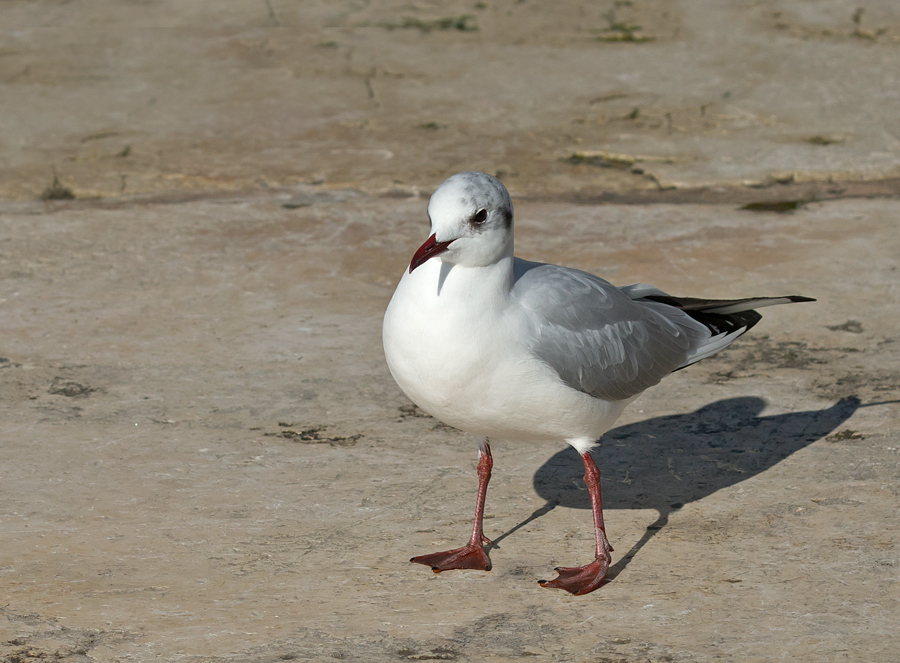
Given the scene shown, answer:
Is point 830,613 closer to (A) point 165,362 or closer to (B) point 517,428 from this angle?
(B) point 517,428

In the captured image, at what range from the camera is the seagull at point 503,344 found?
358cm

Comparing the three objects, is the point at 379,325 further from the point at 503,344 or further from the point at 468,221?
the point at 468,221

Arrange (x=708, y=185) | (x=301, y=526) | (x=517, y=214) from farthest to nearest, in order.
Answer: (x=708, y=185) → (x=517, y=214) → (x=301, y=526)

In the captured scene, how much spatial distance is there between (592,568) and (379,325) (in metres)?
2.36

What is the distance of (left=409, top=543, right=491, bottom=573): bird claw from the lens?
3.93 metres

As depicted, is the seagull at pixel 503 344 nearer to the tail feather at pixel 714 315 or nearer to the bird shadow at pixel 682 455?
the tail feather at pixel 714 315

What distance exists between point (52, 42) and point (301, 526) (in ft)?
25.5

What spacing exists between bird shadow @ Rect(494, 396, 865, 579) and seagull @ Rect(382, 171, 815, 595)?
0.49 m

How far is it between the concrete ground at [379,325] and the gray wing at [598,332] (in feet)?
1.91

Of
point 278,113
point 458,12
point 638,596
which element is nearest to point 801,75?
point 458,12

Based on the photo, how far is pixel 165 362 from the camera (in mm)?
5496

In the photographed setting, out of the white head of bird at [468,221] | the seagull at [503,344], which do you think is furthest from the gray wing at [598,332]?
the white head of bird at [468,221]

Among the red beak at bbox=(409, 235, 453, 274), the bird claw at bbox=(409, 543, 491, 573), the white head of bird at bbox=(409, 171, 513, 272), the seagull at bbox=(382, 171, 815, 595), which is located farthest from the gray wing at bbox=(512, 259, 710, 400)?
the bird claw at bbox=(409, 543, 491, 573)

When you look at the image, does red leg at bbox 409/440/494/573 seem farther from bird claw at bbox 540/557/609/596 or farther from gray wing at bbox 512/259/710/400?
gray wing at bbox 512/259/710/400
